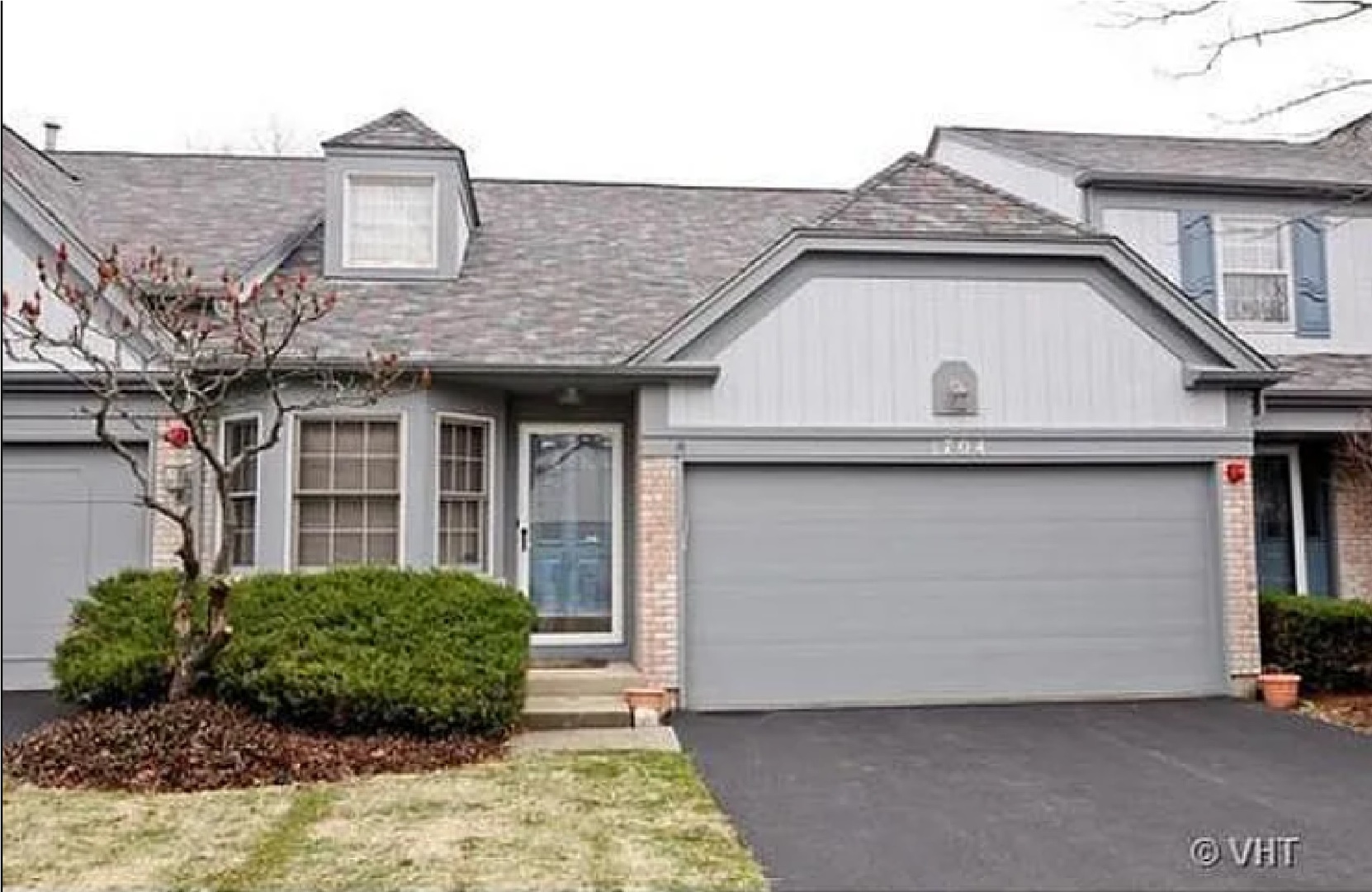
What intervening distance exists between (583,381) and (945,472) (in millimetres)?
3526

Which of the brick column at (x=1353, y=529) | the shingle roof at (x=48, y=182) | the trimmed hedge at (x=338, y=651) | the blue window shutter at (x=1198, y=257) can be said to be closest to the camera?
the trimmed hedge at (x=338, y=651)

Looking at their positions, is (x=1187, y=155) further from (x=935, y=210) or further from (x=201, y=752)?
(x=201, y=752)

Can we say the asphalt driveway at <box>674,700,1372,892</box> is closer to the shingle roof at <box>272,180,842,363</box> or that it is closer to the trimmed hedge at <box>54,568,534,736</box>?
the trimmed hedge at <box>54,568,534,736</box>

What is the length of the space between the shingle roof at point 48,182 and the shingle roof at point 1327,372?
40.7 feet

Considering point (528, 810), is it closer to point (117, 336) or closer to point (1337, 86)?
point (117, 336)

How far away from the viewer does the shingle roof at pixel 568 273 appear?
10078mm

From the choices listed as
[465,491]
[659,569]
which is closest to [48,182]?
[465,491]

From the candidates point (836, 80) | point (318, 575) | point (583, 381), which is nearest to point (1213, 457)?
point (583, 381)

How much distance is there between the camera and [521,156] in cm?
2923

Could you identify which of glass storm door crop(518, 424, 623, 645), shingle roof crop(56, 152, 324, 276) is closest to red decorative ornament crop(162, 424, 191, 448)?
shingle roof crop(56, 152, 324, 276)

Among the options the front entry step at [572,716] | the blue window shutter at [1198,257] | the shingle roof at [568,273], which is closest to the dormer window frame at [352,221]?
the shingle roof at [568,273]

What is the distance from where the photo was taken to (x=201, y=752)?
7012 millimetres

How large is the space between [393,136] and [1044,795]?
8980 mm

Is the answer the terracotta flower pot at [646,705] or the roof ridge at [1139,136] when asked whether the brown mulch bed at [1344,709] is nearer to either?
the terracotta flower pot at [646,705]
